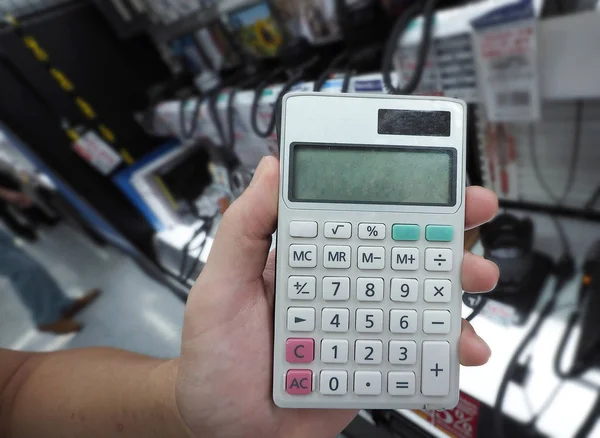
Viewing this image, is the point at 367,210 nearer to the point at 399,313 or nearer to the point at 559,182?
the point at 399,313

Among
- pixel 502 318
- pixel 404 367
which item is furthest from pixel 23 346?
pixel 502 318

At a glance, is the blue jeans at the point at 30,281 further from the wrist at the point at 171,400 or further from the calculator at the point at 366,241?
the calculator at the point at 366,241

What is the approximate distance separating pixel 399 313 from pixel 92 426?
18.9 inches

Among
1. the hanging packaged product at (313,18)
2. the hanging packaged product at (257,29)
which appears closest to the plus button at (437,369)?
the hanging packaged product at (313,18)

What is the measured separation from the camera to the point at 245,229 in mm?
451

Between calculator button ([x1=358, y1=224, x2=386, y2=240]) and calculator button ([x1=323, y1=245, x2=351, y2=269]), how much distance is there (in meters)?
0.02

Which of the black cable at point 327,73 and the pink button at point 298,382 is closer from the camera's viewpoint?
the pink button at point 298,382

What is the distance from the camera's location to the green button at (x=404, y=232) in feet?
1.50

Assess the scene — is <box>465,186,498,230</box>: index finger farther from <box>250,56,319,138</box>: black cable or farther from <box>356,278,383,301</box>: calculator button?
<box>250,56,319,138</box>: black cable

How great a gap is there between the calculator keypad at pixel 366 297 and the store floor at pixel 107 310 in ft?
1.31

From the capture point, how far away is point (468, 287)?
46 cm

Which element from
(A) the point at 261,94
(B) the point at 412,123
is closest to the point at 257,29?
(A) the point at 261,94

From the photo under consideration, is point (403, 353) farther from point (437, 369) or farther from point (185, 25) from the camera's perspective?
point (185, 25)

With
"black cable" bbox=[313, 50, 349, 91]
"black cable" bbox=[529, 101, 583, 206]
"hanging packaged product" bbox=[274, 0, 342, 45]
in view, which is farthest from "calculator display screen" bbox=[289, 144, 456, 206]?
"hanging packaged product" bbox=[274, 0, 342, 45]
